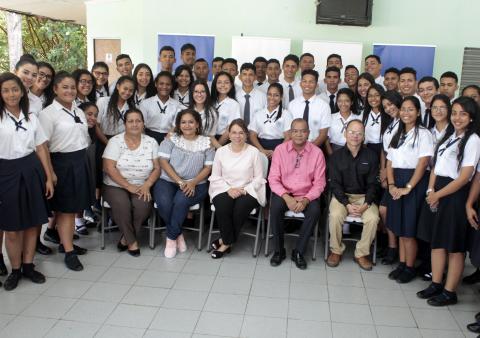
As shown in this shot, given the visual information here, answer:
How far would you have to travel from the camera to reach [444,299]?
9.80 ft

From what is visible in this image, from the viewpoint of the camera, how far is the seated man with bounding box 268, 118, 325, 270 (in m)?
3.62

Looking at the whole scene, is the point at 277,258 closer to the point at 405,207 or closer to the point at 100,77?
the point at 405,207

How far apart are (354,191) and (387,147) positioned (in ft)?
1.55

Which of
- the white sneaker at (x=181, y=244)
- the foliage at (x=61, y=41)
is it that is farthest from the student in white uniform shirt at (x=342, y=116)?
the foliage at (x=61, y=41)

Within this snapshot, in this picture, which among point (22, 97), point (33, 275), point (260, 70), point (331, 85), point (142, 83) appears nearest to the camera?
point (22, 97)

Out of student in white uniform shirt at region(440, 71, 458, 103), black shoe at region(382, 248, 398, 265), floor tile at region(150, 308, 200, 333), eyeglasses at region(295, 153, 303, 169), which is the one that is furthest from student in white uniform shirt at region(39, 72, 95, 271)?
student in white uniform shirt at region(440, 71, 458, 103)

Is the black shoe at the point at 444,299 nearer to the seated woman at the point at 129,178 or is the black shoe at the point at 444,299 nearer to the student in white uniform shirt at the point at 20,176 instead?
the seated woman at the point at 129,178

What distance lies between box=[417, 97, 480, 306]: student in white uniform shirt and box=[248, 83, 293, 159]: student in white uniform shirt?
5.19ft

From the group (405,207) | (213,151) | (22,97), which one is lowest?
(405,207)

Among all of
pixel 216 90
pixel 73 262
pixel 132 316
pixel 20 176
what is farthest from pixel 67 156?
pixel 216 90

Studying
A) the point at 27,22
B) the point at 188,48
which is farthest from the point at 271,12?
the point at 27,22

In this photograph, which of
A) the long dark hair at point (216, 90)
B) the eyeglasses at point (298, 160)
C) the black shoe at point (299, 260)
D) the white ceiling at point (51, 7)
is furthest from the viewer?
the white ceiling at point (51, 7)

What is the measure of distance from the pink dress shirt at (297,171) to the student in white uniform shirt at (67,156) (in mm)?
1606

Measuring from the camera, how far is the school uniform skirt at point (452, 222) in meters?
2.87
